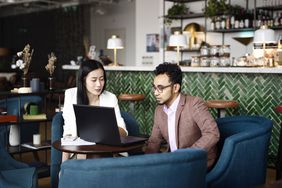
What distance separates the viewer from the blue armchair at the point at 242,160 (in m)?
2.50

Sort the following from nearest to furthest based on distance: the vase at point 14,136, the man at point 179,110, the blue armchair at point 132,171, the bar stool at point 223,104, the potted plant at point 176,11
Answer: the blue armchair at point 132,171 → the man at point 179,110 → the vase at point 14,136 → the bar stool at point 223,104 → the potted plant at point 176,11

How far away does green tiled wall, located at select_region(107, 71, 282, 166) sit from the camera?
4.83 metres

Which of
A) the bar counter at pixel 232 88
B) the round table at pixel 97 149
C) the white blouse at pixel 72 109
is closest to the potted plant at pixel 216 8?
the bar counter at pixel 232 88

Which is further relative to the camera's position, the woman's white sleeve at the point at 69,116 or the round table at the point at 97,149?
the woman's white sleeve at the point at 69,116

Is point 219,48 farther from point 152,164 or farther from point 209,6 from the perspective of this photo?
Result: point 152,164

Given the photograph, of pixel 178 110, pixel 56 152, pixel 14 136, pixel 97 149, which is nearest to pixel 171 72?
pixel 178 110

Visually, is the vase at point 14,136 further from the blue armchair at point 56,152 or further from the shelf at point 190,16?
the shelf at point 190,16

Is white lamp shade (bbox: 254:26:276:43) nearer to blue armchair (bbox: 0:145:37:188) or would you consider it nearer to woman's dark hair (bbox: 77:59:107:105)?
woman's dark hair (bbox: 77:59:107:105)

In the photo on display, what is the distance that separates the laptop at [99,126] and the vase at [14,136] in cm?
158

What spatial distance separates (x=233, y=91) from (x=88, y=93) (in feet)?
8.30

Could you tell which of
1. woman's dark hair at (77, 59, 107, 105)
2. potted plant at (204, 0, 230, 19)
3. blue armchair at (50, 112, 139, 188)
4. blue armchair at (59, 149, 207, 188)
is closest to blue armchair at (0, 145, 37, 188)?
blue armchair at (50, 112, 139, 188)

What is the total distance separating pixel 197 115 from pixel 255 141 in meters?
0.40

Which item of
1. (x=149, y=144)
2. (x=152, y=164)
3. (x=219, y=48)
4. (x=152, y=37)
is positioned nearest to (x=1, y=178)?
(x=149, y=144)

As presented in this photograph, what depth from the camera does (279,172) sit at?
12.5 ft
